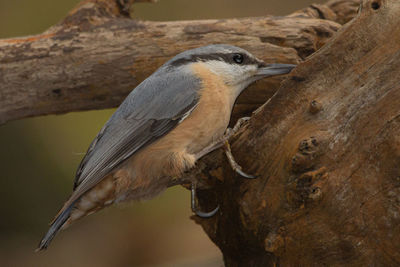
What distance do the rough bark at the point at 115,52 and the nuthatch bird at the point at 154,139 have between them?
50cm

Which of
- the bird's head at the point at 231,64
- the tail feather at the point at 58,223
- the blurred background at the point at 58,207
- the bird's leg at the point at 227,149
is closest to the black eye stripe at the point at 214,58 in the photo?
the bird's head at the point at 231,64

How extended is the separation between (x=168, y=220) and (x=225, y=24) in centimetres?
242

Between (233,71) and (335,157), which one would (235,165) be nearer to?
(335,157)

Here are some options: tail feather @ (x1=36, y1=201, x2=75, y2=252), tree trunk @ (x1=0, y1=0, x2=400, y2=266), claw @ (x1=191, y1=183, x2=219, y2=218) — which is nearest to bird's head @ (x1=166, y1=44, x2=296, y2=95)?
tree trunk @ (x1=0, y1=0, x2=400, y2=266)

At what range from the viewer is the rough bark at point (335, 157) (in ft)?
6.88

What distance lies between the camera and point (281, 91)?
232 centimetres

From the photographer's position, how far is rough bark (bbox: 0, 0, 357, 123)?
319 centimetres

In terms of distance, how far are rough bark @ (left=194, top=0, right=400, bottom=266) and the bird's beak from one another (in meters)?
0.44

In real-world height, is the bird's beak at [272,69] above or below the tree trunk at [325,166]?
above

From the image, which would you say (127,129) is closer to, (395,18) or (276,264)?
(276,264)

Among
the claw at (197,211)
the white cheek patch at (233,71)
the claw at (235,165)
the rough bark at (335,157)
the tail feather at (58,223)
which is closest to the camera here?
the rough bark at (335,157)

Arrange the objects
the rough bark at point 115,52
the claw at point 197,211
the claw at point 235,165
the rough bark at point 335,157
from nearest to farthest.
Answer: the rough bark at point 335,157 → the claw at point 235,165 → the claw at point 197,211 → the rough bark at point 115,52

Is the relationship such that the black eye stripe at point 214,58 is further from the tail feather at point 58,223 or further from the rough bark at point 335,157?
the tail feather at point 58,223

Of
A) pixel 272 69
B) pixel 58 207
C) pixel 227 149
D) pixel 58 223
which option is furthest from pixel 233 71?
pixel 58 207
